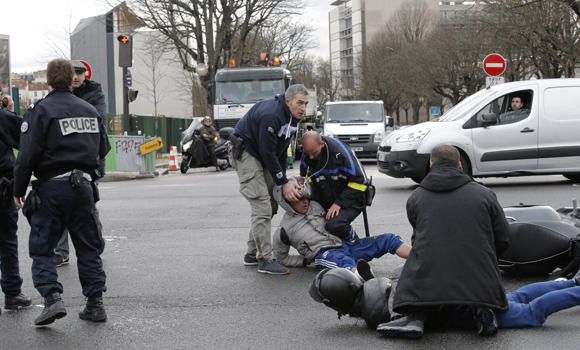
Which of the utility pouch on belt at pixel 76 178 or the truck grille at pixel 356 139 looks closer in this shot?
the utility pouch on belt at pixel 76 178

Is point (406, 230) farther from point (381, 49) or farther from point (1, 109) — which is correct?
point (381, 49)

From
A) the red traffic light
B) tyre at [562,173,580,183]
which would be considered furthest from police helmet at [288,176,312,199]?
the red traffic light

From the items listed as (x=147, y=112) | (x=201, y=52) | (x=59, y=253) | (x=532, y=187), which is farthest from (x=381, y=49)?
(x=59, y=253)

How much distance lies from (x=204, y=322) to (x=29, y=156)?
5.34 ft

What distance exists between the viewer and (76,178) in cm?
532

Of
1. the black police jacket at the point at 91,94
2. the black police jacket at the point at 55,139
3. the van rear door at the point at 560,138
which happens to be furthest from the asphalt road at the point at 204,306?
the van rear door at the point at 560,138

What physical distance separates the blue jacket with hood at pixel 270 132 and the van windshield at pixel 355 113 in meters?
17.5

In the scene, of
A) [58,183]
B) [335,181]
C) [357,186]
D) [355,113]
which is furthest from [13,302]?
[355,113]

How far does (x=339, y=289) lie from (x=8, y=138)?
2736mm

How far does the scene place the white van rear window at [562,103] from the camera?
535 inches

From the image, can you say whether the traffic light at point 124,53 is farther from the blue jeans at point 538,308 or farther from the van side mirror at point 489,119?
the blue jeans at point 538,308

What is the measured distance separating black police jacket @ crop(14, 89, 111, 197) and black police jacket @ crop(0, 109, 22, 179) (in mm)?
528

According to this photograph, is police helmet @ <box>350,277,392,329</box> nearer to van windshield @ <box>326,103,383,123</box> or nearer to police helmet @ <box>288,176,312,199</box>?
police helmet @ <box>288,176,312,199</box>

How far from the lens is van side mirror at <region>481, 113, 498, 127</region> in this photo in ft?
44.1
